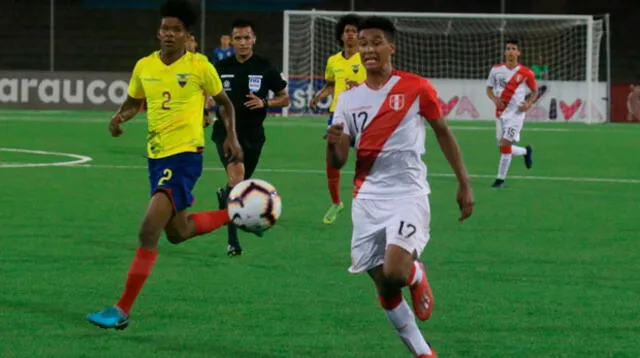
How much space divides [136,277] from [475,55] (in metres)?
37.4

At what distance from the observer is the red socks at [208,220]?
9.98 metres

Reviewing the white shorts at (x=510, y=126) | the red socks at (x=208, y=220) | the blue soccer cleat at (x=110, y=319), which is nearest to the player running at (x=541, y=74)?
the white shorts at (x=510, y=126)

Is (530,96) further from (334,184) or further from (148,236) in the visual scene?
(148,236)

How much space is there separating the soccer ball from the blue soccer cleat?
1.19 m

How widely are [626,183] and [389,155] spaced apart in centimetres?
1467

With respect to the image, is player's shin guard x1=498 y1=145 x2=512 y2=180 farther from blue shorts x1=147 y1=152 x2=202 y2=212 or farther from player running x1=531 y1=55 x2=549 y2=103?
player running x1=531 y1=55 x2=549 y2=103

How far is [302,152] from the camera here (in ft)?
90.6

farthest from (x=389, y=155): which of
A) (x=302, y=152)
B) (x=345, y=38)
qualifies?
(x=302, y=152)

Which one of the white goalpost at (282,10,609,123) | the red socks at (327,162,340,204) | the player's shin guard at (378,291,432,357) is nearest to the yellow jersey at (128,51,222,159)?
the player's shin guard at (378,291,432,357)

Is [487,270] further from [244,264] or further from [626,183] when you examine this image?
[626,183]

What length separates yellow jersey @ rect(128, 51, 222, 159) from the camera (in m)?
9.62

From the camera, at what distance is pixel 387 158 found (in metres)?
7.70

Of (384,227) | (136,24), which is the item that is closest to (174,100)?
(384,227)

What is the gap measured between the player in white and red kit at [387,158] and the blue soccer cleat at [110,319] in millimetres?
1747
